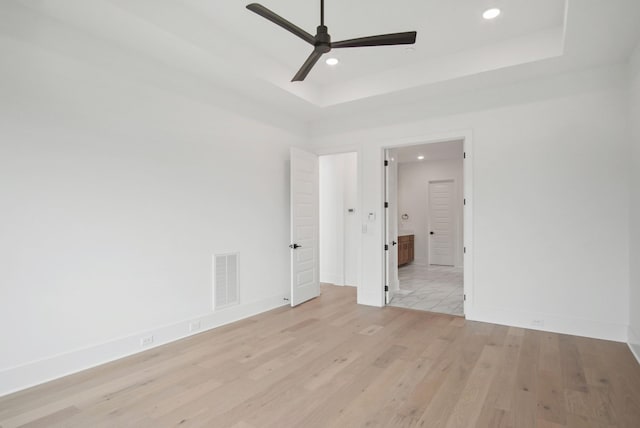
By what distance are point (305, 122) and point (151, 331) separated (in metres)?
3.90

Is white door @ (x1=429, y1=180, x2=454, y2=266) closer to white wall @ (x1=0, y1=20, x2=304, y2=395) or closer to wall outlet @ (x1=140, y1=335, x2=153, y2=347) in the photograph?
white wall @ (x1=0, y1=20, x2=304, y2=395)

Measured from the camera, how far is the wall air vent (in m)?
4.16

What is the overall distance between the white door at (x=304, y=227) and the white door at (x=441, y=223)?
4997 millimetres

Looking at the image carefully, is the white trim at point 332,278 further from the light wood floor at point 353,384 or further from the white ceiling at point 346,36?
the white ceiling at point 346,36

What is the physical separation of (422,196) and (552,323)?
6.10 metres

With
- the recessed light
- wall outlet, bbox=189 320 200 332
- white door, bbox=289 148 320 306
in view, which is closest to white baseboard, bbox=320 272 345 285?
white door, bbox=289 148 320 306

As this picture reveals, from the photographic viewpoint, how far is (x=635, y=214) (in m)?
3.35

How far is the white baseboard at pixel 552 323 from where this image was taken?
3.62 metres

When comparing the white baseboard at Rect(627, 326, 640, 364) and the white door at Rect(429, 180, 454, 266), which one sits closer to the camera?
the white baseboard at Rect(627, 326, 640, 364)

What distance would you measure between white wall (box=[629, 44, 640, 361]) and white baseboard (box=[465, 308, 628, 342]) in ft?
0.57

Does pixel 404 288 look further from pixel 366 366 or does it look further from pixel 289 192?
pixel 366 366

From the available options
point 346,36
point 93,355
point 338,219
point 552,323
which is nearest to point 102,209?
point 93,355

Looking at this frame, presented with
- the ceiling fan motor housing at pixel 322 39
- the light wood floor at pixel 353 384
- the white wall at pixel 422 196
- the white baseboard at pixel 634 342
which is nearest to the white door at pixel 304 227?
the light wood floor at pixel 353 384

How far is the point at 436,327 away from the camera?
4.11 meters
